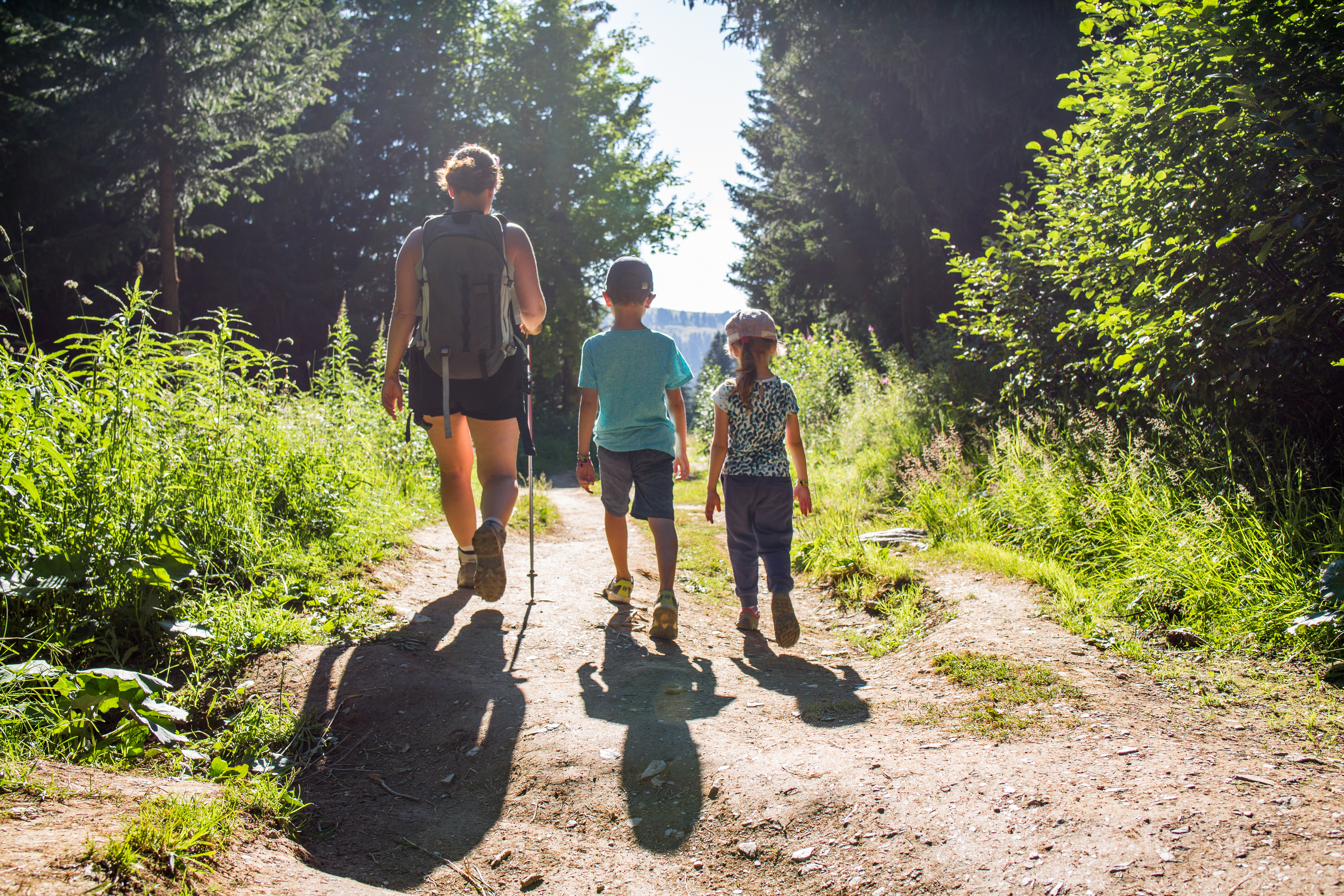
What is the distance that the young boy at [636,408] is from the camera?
404 cm

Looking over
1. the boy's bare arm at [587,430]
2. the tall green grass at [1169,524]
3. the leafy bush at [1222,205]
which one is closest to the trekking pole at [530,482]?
the boy's bare arm at [587,430]

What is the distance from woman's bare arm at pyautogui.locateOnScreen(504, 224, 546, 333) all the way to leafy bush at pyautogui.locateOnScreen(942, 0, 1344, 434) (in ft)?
10.2

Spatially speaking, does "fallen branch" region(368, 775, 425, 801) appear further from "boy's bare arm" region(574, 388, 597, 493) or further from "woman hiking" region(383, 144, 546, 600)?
"boy's bare arm" region(574, 388, 597, 493)

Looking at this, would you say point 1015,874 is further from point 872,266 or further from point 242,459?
point 872,266

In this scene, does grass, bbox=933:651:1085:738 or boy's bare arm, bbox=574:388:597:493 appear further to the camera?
boy's bare arm, bbox=574:388:597:493

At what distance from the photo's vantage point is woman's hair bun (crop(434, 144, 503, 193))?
3885 mm

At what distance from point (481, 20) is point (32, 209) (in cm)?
1652

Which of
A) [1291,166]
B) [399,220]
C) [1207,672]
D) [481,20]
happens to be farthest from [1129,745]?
[481,20]

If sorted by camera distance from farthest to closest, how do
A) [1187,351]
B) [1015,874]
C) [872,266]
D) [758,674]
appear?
[872,266] < [1187,351] < [758,674] < [1015,874]

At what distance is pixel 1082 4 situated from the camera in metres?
4.55

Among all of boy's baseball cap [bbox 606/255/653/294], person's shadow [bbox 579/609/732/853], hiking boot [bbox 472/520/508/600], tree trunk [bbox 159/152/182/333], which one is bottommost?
person's shadow [bbox 579/609/732/853]

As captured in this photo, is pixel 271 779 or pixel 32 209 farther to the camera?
pixel 32 209

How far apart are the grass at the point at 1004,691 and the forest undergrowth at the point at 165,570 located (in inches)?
90.0

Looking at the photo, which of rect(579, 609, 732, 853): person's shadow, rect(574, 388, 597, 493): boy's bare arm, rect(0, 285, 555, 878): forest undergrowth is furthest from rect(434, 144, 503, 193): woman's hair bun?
rect(579, 609, 732, 853): person's shadow
